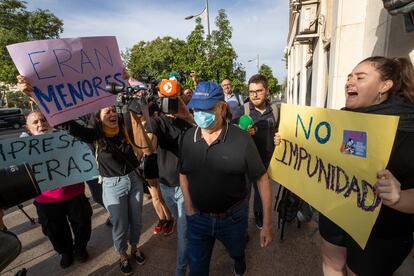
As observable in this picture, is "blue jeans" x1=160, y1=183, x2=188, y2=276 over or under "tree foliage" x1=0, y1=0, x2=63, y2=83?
under

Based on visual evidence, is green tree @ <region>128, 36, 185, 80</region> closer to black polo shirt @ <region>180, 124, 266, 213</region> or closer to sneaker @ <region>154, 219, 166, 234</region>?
sneaker @ <region>154, 219, 166, 234</region>

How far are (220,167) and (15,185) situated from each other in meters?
1.16

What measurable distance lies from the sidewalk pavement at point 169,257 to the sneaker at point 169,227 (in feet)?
0.22

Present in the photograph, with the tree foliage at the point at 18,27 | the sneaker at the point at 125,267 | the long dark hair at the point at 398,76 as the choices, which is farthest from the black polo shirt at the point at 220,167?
the tree foliage at the point at 18,27

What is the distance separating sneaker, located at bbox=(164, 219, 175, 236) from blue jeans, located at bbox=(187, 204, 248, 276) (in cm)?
134

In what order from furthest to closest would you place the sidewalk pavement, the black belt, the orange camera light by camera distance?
the sidewalk pavement < the orange camera light < the black belt

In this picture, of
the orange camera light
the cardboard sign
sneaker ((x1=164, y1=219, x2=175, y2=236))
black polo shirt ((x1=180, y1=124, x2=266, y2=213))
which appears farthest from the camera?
sneaker ((x1=164, y1=219, x2=175, y2=236))

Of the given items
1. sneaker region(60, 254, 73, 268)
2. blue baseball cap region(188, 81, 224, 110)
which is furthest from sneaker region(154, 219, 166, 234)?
blue baseball cap region(188, 81, 224, 110)

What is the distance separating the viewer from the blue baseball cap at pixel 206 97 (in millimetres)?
1773

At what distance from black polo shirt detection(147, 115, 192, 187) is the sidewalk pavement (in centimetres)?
103

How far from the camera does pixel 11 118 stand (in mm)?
20391

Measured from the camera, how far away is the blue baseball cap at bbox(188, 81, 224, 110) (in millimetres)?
1773

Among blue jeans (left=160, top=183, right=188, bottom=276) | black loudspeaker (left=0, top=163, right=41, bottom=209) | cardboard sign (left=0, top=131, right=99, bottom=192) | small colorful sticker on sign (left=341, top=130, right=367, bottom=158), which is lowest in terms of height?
blue jeans (left=160, top=183, right=188, bottom=276)

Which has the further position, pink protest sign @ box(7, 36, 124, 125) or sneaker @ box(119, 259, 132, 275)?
sneaker @ box(119, 259, 132, 275)
